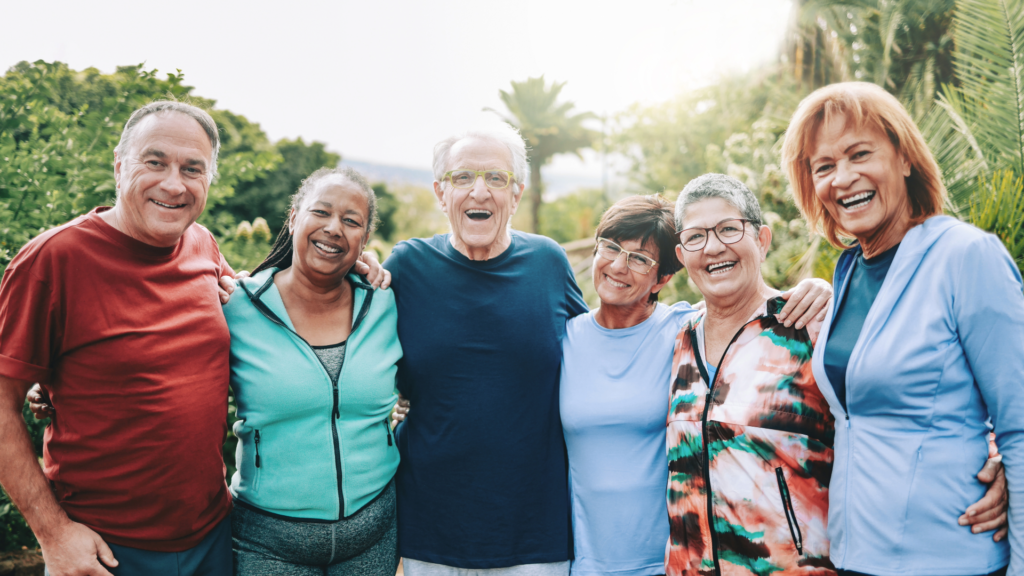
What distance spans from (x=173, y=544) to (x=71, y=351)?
85cm

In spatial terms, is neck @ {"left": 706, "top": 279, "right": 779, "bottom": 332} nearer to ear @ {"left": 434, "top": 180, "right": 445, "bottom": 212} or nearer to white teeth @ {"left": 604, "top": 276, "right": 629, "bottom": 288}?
white teeth @ {"left": 604, "top": 276, "right": 629, "bottom": 288}

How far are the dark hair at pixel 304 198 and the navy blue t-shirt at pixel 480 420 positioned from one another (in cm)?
42

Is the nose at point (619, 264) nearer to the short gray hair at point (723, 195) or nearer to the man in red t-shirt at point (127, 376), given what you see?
the short gray hair at point (723, 195)

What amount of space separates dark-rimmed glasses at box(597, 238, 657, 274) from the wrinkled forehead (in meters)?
0.64

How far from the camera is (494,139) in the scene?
117 inches

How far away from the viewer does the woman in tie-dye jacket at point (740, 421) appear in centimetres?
214

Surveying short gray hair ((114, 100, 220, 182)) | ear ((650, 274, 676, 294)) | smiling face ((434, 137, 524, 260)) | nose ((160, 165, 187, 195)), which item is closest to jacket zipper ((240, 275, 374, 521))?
nose ((160, 165, 187, 195))

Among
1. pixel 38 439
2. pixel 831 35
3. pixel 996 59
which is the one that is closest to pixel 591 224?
pixel 831 35

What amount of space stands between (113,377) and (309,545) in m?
1.01

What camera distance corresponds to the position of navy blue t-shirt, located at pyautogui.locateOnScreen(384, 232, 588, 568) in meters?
2.68

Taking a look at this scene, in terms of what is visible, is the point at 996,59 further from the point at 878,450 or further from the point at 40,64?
the point at 40,64

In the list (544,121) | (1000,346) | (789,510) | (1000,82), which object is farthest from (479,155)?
(544,121)

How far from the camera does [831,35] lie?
11.1 m

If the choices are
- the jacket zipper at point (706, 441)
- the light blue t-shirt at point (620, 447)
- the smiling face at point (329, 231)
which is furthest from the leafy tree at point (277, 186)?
the jacket zipper at point (706, 441)
